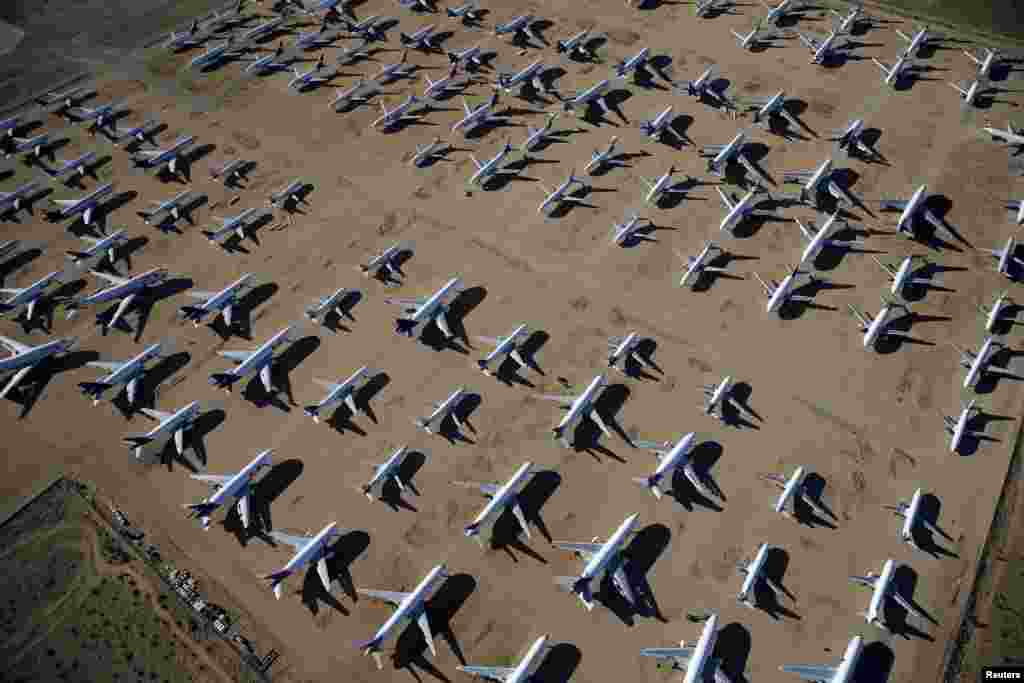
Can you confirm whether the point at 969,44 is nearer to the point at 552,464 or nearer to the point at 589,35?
the point at 589,35

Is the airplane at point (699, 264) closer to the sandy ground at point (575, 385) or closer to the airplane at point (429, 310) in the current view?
the sandy ground at point (575, 385)

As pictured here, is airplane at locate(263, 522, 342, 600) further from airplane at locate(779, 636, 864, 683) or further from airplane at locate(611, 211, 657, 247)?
airplane at locate(611, 211, 657, 247)

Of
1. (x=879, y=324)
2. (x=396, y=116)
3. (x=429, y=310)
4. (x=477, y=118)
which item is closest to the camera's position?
(x=879, y=324)

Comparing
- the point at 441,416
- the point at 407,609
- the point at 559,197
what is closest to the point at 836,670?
the point at 407,609

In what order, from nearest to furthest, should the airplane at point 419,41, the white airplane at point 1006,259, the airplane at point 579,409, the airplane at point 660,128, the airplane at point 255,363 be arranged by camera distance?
the airplane at point 579,409 < the airplane at point 255,363 < the white airplane at point 1006,259 < the airplane at point 660,128 < the airplane at point 419,41

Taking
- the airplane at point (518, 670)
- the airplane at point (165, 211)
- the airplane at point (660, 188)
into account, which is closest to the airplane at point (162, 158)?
the airplane at point (165, 211)

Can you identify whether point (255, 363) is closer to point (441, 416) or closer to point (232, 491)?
point (232, 491)

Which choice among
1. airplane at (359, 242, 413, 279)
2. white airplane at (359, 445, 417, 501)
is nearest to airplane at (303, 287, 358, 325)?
airplane at (359, 242, 413, 279)

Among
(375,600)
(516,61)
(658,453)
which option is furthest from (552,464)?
(516,61)
